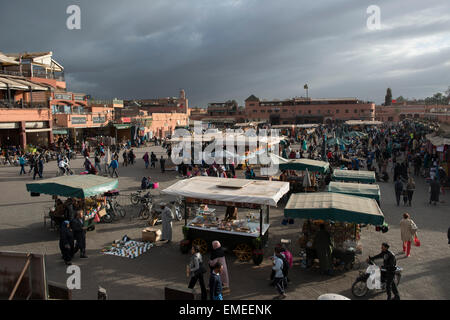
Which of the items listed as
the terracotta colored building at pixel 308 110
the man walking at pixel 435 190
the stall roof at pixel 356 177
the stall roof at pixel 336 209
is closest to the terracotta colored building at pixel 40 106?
the stall roof at pixel 356 177

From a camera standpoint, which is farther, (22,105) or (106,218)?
(22,105)

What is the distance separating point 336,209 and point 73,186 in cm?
765

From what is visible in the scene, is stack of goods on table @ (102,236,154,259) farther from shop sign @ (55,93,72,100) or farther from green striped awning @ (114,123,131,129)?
shop sign @ (55,93,72,100)

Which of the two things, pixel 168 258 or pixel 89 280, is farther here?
pixel 168 258

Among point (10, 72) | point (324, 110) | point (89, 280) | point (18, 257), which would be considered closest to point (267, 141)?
point (89, 280)

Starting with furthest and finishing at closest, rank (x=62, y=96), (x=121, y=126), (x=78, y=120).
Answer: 1. (x=121, y=126)
2. (x=62, y=96)
3. (x=78, y=120)

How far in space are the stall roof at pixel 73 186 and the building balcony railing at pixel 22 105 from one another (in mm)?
23141

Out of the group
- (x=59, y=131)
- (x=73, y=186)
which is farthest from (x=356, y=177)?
(x=59, y=131)

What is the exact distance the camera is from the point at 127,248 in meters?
8.88

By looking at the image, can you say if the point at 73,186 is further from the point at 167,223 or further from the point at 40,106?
the point at 40,106

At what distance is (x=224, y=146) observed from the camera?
75.0 feet

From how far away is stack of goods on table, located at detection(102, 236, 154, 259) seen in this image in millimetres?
8526
